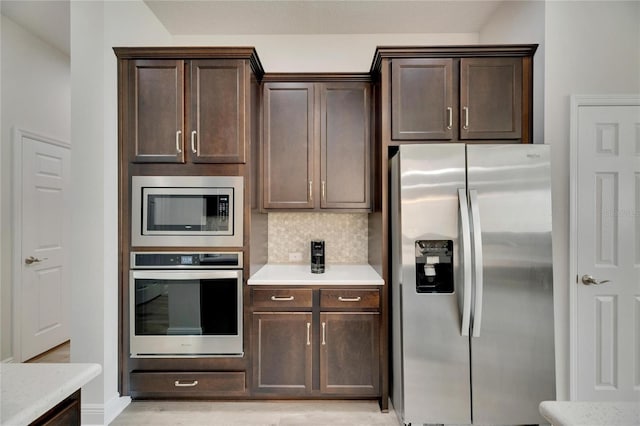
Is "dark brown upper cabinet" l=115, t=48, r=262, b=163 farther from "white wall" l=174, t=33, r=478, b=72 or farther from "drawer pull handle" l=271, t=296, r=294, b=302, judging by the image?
"drawer pull handle" l=271, t=296, r=294, b=302

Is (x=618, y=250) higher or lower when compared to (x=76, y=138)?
lower

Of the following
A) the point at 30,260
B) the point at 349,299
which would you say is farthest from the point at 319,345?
the point at 30,260

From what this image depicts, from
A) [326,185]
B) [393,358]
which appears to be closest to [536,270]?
[393,358]

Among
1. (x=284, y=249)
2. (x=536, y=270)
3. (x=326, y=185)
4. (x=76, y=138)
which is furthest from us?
(x=284, y=249)

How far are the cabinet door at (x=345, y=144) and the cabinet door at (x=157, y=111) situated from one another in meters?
1.08

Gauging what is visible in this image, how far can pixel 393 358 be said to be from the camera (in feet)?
7.82

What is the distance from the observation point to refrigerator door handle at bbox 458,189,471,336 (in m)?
2.06

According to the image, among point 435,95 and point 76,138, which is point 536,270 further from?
point 76,138

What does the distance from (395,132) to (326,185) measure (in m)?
0.68

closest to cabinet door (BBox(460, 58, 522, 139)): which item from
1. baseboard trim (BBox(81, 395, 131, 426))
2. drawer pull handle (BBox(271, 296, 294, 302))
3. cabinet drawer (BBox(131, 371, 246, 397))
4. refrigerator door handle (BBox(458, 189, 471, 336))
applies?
refrigerator door handle (BBox(458, 189, 471, 336))

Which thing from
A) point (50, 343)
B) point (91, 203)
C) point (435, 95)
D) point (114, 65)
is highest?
point (114, 65)

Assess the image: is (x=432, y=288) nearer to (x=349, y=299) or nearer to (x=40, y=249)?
(x=349, y=299)

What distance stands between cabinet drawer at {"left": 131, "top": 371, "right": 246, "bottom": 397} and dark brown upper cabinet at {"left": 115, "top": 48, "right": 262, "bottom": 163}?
5.00 feet

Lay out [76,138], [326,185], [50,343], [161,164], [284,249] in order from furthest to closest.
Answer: [50,343] → [284,249] → [326,185] → [161,164] → [76,138]
